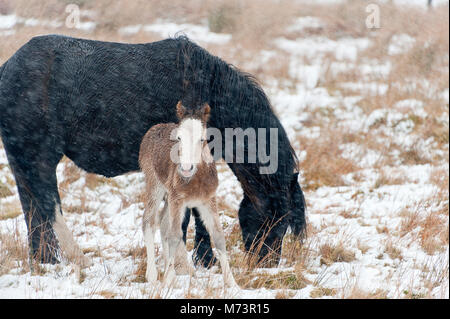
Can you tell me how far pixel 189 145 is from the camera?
2.67 metres

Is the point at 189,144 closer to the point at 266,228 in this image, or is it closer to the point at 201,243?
the point at 266,228

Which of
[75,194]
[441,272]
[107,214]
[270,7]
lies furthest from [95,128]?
[270,7]

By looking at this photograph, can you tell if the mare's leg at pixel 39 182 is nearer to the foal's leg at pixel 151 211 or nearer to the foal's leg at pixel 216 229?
the foal's leg at pixel 151 211

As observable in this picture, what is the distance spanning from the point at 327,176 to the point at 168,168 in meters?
4.51

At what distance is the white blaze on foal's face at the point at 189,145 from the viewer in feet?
8.68

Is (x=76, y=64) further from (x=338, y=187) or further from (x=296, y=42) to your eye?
(x=296, y=42)

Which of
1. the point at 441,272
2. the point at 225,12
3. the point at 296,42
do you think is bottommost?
the point at 441,272

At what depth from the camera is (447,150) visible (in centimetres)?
863

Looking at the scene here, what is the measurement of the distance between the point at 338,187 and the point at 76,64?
4745mm

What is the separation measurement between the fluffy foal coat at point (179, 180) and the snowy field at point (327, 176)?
0.30 meters

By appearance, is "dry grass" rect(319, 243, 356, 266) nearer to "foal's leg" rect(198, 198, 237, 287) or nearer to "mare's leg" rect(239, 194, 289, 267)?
"mare's leg" rect(239, 194, 289, 267)

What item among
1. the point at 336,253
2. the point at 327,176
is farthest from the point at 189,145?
the point at 327,176

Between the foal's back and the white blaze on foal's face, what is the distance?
40cm

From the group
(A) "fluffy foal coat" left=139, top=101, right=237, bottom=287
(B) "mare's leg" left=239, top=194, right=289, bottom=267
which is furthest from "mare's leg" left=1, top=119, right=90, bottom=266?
(B) "mare's leg" left=239, top=194, right=289, bottom=267
